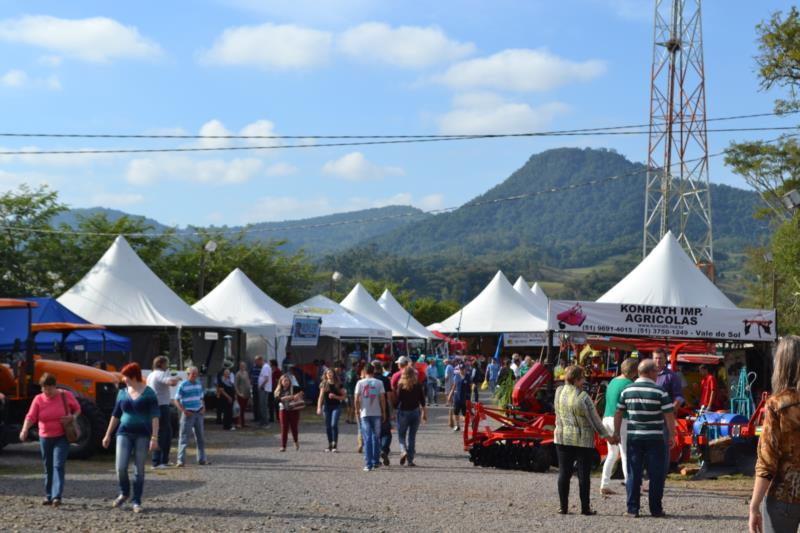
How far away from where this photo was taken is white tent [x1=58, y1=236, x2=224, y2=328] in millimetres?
26391

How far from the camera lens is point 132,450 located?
1095 centimetres

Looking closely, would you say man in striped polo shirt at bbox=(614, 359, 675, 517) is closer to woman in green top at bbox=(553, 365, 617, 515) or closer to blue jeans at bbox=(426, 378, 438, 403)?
woman in green top at bbox=(553, 365, 617, 515)

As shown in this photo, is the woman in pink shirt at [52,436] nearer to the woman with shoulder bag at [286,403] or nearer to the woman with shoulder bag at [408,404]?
the woman with shoulder bag at [408,404]

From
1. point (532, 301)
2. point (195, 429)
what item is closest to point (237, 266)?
point (532, 301)

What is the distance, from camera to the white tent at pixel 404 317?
44.4 m

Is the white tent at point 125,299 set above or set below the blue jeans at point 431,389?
above

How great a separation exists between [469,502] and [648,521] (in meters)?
2.07

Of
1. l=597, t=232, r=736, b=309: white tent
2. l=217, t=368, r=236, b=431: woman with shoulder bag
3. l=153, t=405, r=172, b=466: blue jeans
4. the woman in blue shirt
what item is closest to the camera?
the woman in blue shirt

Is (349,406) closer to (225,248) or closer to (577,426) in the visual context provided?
(577,426)

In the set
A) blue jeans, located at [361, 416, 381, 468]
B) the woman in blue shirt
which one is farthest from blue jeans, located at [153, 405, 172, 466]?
the woman in blue shirt

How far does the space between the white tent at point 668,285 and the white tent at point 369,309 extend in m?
17.2

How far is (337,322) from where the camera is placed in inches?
1334

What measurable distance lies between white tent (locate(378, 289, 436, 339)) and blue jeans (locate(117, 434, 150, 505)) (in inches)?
1268

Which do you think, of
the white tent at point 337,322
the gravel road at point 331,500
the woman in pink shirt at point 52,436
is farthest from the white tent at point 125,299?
the woman in pink shirt at point 52,436
